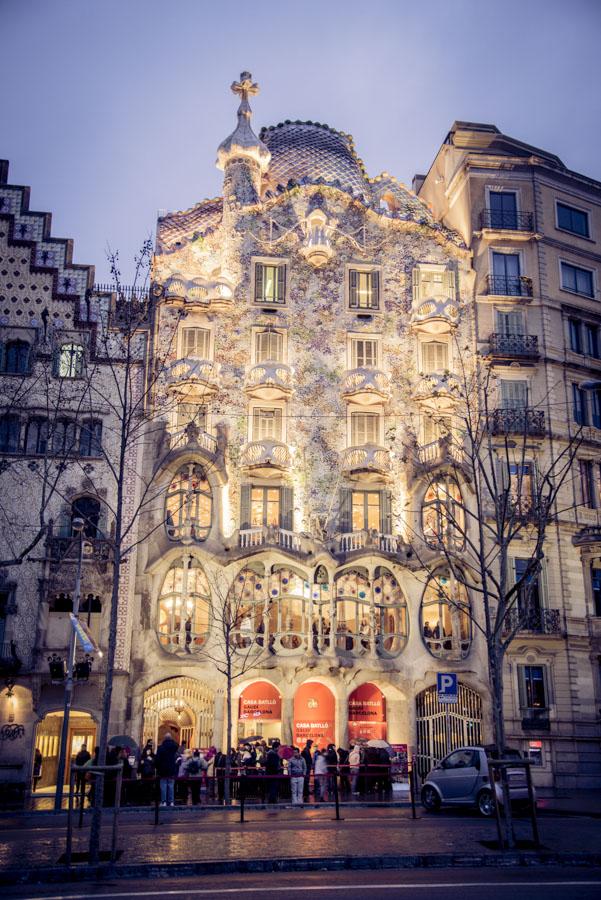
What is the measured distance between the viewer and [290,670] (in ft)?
114

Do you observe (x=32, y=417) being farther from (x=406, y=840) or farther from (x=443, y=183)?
(x=406, y=840)

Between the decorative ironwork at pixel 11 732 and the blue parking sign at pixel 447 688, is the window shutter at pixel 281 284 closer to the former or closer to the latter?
the decorative ironwork at pixel 11 732

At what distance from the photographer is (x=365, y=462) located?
3747 centimetres

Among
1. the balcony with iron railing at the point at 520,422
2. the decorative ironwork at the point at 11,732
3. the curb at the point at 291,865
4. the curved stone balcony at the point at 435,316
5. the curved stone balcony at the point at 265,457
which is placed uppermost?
the curved stone balcony at the point at 435,316

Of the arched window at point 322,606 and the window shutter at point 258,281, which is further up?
the window shutter at point 258,281

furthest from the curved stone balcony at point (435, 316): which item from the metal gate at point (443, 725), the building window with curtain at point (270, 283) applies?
the metal gate at point (443, 725)

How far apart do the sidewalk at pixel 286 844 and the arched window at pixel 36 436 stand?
17737 mm

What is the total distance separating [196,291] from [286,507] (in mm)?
9982

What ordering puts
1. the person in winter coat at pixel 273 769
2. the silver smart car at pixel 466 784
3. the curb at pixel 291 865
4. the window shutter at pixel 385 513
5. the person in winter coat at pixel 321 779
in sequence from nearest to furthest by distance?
the curb at pixel 291 865, the silver smart car at pixel 466 784, the person in winter coat at pixel 273 769, the person in winter coat at pixel 321 779, the window shutter at pixel 385 513

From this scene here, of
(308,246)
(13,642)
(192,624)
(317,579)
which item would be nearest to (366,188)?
(308,246)

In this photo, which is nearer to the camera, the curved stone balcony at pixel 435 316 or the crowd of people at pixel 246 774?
the crowd of people at pixel 246 774

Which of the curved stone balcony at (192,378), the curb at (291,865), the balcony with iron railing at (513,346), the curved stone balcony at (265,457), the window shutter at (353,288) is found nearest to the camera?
the curb at (291,865)

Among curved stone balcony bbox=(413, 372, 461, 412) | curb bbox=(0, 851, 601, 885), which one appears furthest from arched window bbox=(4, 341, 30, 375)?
curb bbox=(0, 851, 601, 885)

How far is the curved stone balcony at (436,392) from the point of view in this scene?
128ft
